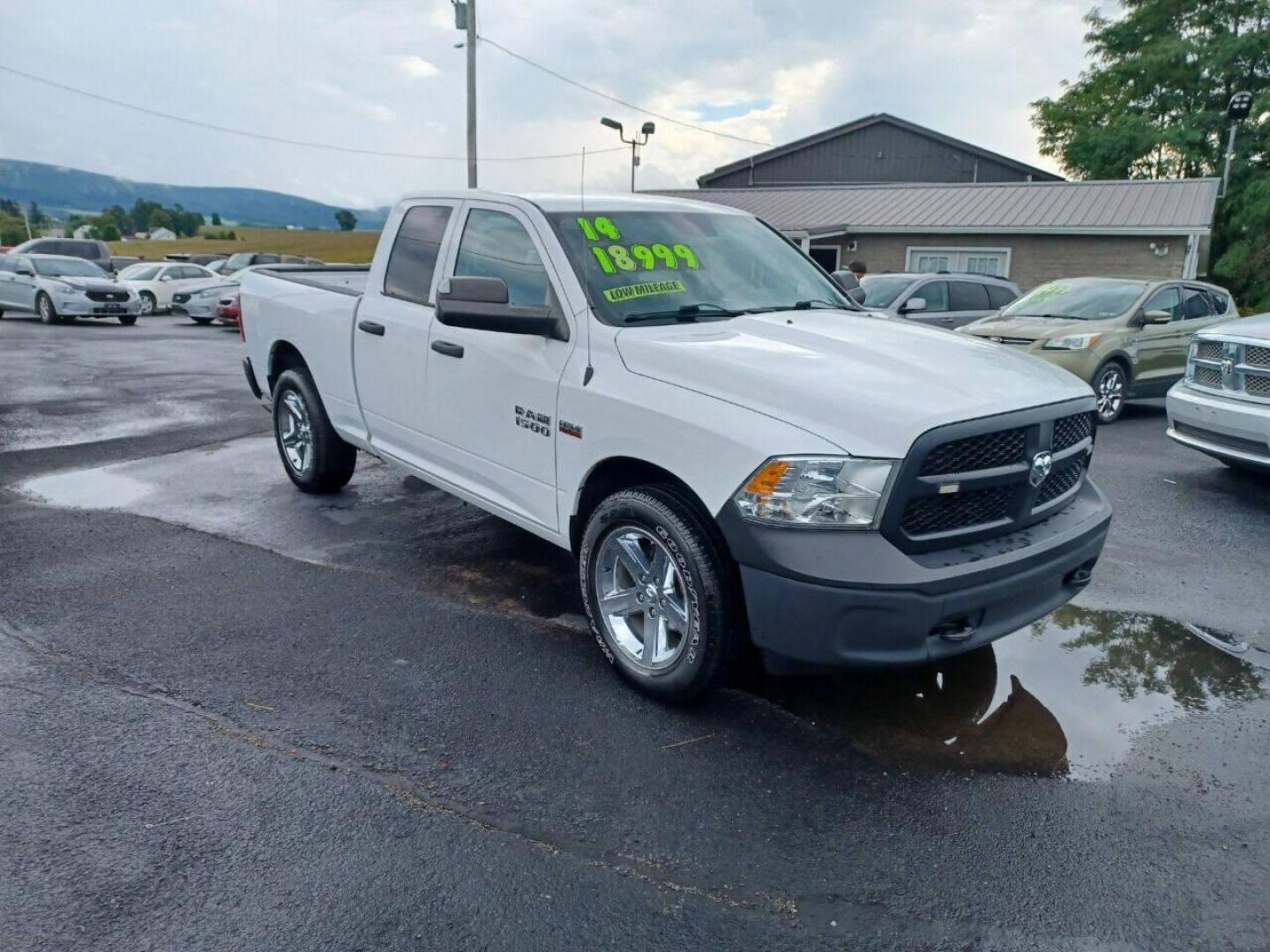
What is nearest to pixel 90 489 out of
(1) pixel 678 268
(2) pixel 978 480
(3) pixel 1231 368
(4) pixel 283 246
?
(1) pixel 678 268

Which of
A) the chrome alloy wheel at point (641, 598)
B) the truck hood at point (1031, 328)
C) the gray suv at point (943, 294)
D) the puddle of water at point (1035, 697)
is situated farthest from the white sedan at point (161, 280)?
the puddle of water at point (1035, 697)

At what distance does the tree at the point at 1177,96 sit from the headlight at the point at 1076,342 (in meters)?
23.3

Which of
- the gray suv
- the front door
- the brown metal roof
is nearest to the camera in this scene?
the front door

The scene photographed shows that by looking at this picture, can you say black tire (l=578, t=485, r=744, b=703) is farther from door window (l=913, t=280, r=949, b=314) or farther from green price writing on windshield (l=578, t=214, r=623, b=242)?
door window (l=913, t=280, r=949, b=314)

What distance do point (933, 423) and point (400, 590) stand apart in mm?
2967

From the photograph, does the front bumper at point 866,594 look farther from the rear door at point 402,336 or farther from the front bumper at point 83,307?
the front bumper at point 83,307

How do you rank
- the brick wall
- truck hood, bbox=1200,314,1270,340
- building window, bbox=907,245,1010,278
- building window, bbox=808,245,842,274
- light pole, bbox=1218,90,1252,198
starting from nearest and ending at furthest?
truck hood, bbox=1200,314,1270,340
the brick wall
building window, bbox=907,245,1010,278
building window, bbox=808,245,842,274
light pole, bbox=1218,90,1252,198

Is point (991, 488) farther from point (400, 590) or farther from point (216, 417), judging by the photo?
point (216, 417)

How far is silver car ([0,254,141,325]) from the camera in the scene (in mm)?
21531

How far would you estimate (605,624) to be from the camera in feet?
13.0

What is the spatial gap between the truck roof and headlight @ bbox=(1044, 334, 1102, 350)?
6.40 meters

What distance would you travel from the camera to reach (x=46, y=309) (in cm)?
2216

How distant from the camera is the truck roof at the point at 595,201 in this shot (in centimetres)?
454

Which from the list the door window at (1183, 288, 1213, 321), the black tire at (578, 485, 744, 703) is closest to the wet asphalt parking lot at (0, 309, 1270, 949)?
the black tire at (578, 485, 744, 703)
